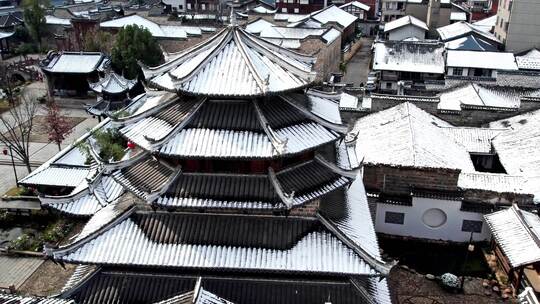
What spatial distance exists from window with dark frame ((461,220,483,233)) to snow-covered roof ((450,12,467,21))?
7807 centimetres

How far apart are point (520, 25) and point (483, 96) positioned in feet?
92.4

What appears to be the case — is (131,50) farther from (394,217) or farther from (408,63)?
(394,217)

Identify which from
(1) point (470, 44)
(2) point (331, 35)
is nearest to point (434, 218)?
(2) point (331, 35)

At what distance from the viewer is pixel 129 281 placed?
20656mm

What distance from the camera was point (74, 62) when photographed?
70188mm

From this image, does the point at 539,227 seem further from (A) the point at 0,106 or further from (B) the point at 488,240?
(A) the point at 0,106

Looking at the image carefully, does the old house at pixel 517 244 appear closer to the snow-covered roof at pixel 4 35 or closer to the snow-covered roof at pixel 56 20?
the snow-covered roof at pixel 56 20

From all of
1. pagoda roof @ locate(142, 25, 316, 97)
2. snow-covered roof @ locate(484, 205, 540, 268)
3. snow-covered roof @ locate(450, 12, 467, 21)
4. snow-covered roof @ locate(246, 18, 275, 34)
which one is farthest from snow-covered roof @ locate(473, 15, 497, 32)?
pagoda roof @ locate(142, 25, 316, 97)

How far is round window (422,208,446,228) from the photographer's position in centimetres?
3588

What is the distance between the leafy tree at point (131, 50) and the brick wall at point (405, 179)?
141 feet

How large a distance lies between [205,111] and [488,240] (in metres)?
25.8

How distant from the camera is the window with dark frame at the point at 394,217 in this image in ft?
119

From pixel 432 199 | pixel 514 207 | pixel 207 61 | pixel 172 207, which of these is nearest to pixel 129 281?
pixel 172 207

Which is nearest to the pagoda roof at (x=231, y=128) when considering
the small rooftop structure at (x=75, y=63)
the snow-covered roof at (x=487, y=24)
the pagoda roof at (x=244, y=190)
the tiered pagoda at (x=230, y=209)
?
the tiered pagoda at (x=230, y=209)
